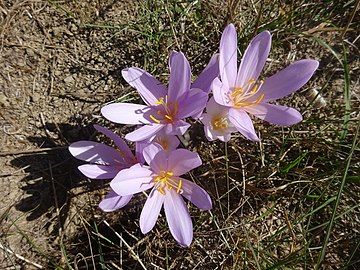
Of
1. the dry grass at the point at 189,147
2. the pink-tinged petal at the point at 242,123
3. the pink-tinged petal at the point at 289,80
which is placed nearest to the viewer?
the pink-tinged petal at the point at 242,123

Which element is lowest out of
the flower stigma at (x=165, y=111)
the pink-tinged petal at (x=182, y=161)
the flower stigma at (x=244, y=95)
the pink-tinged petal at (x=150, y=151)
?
the pink-tinged petal at (x=182, y=161)

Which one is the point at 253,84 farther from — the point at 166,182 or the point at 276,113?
the point at 166,182

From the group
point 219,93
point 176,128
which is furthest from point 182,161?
point 219,93

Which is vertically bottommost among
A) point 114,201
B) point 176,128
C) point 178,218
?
point 178,218

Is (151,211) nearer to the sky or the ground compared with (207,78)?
nearer to the ground

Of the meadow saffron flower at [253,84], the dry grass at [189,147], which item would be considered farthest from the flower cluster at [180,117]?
the dry grass at [189,147]

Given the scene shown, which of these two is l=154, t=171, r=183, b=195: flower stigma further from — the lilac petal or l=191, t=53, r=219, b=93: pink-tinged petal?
l=191, t=53, r=219, b=93: pink-tinged petal

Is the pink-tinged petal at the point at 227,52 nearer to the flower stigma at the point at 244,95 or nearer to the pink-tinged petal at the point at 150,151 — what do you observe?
the flower stigma at the point at 244,95
